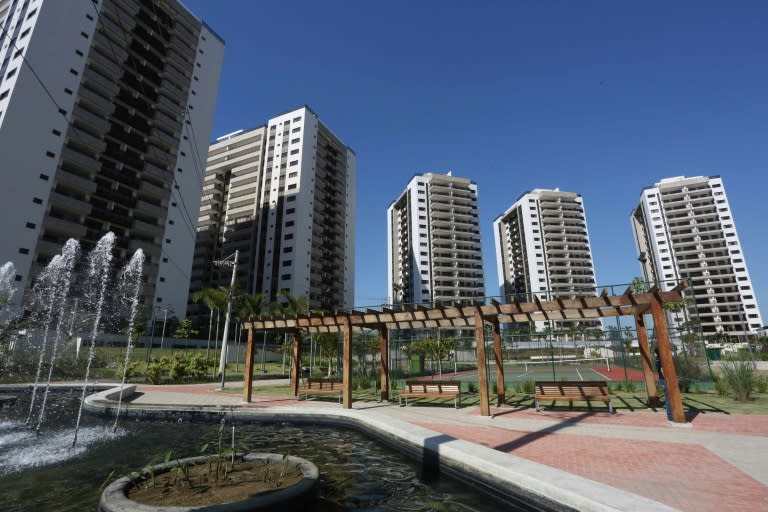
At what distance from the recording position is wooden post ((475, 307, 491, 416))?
40.5ft

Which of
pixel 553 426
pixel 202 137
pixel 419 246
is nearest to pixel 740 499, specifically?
pixel 553 426

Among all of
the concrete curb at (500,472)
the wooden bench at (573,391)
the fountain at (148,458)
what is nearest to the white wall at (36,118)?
the fountain at (148,458)

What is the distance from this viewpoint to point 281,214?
77000 millimetres

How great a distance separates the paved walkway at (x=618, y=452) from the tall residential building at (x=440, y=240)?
84.8 m

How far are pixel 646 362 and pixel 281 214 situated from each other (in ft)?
233

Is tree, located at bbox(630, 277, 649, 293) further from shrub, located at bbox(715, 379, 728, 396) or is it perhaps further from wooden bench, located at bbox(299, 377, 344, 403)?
wooden bench, located at bbox(299, 377, 344, 403)

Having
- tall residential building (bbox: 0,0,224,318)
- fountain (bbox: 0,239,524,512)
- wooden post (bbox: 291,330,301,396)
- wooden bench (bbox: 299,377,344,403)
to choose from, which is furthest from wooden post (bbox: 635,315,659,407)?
tall residential building (bbox: 0,0,224,318)

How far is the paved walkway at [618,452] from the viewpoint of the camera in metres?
5.08

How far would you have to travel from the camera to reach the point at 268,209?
259ft

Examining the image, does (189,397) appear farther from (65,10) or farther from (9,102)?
(65,10)

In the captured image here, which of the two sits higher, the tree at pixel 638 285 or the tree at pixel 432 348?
the tree at pixel 638 285

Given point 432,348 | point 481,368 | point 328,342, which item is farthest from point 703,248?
point 481,368

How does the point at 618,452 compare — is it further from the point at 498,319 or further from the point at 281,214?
the point at 281,214

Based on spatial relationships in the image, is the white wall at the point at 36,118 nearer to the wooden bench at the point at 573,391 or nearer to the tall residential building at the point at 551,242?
the wooden bench at the point at 573,391
